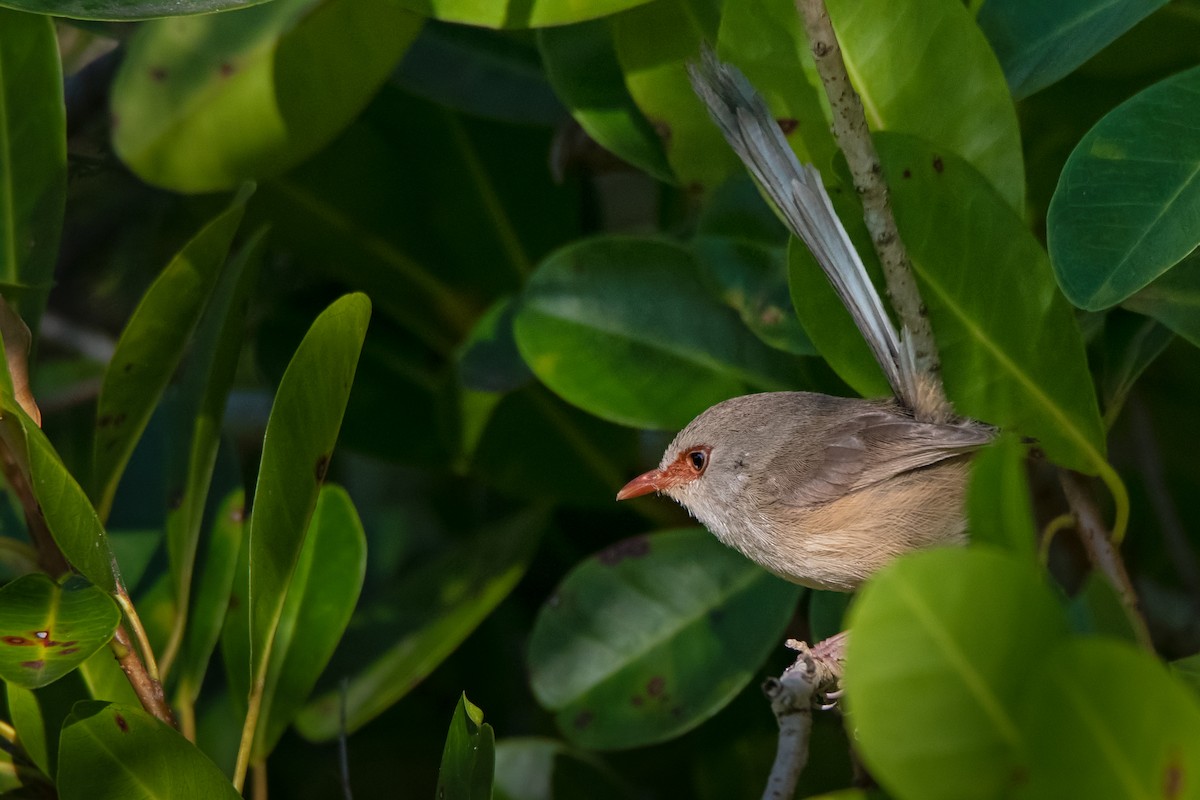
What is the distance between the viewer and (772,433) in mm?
2402

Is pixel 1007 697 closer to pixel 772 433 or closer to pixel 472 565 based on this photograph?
pixel 772 433

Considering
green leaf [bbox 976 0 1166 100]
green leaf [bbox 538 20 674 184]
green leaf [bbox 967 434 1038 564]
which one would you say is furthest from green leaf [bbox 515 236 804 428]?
green leaf [bbox 967 434 1038 564]

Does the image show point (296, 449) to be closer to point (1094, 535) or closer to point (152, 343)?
point (152, 343)

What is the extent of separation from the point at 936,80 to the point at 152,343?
1.43 metres

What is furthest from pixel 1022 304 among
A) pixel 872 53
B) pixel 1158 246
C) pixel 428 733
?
pixel 428 733

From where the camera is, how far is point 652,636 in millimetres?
2533

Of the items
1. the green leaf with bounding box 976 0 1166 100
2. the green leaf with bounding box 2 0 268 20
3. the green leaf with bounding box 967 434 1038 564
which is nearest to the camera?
the green leaf with bounding box 967 434 1038 564

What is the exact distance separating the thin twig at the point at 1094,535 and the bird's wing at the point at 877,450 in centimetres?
16

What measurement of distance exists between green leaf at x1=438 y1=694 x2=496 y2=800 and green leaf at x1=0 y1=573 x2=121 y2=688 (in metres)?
0.49

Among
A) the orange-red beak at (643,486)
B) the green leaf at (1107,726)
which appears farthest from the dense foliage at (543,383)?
the orange-red beak at (643,486)

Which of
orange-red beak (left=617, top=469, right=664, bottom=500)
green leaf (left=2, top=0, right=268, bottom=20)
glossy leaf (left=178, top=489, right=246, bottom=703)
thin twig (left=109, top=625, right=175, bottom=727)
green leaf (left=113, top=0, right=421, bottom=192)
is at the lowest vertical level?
glossy leaf (left=178, top=489, right=246, bottom=703)

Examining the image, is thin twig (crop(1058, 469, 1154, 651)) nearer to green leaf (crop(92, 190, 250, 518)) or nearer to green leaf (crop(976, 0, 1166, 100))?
green leaf (crop(976, 0, 1166, 100))

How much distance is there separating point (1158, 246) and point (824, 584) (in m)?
0.88

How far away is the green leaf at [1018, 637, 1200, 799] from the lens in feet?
3.06
